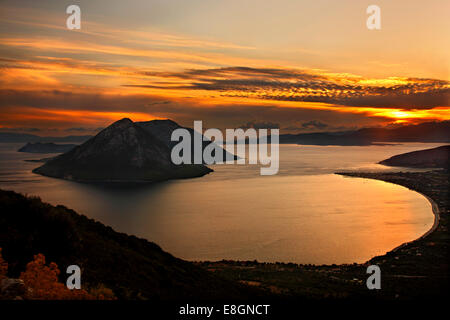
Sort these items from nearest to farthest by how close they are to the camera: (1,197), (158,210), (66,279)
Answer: (66,279) < (1,197) < (158,210)

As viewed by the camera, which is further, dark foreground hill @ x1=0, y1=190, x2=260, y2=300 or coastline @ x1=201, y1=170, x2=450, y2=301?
coastline @ x1=201, y1=170, x2=450, y2=301

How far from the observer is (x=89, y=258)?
2053cm

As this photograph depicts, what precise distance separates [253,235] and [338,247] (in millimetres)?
17116

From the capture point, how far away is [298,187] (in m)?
155

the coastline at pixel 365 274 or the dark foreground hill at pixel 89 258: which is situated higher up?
the dark foreground hill at pixel 89 258

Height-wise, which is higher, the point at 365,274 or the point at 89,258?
the point at 89,258

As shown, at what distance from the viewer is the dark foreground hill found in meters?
17.0

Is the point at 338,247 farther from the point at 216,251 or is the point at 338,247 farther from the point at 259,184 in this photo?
the point at 259,184

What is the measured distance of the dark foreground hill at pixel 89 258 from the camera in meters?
17.0

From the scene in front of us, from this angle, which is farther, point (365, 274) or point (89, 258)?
point (365, 274)

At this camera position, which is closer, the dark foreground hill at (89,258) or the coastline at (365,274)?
the dark foreground hill at (89,258)

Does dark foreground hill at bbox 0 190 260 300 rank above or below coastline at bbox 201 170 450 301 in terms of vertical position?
above
